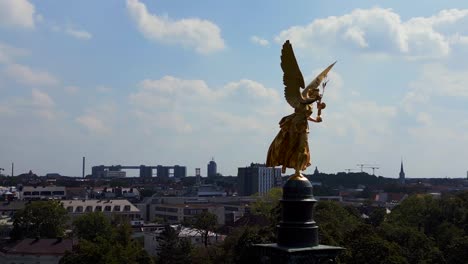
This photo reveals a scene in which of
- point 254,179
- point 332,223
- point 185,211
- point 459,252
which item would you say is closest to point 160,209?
point 185,211

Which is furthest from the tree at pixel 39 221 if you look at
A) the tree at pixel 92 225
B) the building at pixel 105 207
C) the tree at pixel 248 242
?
the tree at pixel 248 242

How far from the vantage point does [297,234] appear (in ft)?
52.7

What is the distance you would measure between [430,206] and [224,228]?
2995 cm

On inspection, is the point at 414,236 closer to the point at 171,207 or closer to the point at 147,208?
the point at 171,207

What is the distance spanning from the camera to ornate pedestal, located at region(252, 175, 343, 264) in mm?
15625

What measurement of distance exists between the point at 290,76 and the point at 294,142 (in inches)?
74.8

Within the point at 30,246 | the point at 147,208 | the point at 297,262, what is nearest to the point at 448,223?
the point at 30,246

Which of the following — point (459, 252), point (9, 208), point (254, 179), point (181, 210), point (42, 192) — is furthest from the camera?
point (254, 179)

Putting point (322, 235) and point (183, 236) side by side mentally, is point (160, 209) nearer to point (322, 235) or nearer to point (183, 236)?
point (183, 236)

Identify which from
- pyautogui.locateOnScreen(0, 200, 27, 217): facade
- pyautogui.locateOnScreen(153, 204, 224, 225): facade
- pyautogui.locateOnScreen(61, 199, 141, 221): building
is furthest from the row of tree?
pyautogui.locateOnScreen(0, 200, 27, 217): facade

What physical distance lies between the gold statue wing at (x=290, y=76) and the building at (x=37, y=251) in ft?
163

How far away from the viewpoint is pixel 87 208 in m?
114

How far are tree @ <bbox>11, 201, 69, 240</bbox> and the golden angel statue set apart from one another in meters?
65.6

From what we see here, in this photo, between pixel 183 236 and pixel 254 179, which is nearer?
pixel 183 236
